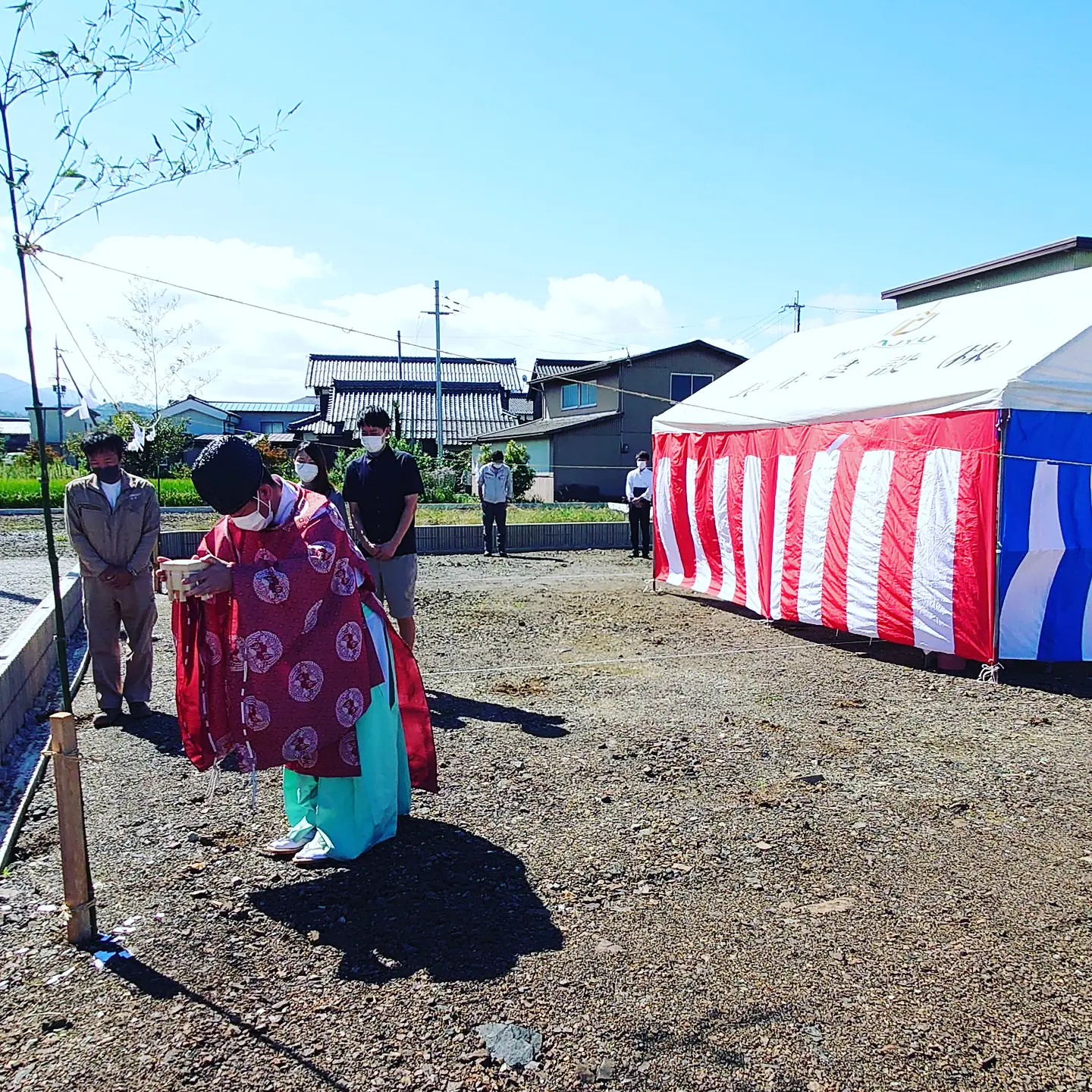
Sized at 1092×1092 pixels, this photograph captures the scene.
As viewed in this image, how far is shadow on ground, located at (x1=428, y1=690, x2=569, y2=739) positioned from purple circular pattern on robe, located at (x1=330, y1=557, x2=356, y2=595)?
2.17m

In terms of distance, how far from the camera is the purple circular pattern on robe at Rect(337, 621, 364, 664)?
3041mm

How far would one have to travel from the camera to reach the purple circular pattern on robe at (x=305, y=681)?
2975mm

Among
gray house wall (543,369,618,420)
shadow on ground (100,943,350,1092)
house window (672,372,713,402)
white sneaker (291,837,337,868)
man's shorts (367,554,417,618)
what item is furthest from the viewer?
house window (672,372,713,402)

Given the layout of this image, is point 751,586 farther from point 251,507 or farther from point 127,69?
point 127,69

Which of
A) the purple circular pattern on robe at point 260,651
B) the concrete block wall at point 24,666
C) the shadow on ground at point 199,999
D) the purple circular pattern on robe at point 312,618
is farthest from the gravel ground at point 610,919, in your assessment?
the purple circular pattern on robe at point 312,618

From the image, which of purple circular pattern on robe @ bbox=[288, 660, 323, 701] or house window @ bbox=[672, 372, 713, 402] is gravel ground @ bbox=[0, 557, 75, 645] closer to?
purple circular pattern on robe @ bbox=[288, 660, 323, 701]

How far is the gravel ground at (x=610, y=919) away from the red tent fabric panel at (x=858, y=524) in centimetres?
137

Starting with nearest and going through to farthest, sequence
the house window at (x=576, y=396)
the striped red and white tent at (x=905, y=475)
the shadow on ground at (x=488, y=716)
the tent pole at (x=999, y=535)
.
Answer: the shadow on ground at (x=488, y=716) → the tent pole at (x=999, y=535) → the striped red and white tent at (x=905, y=475) → the house window at (x=576, y=396)

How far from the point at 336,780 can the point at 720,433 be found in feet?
22.8

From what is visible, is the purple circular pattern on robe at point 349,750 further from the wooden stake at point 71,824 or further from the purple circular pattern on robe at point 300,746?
the wooden stake at point 71,824

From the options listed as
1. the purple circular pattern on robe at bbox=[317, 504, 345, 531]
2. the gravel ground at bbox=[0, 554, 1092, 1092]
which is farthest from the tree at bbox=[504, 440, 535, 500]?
the purple circular pattern on robe at bbox=[317, 504, 345, 531]

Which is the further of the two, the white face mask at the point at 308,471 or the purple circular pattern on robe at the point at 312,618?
the white face mask at the point at 308,471

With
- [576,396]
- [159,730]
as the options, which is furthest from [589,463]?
[159,730]

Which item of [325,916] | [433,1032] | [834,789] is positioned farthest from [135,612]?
[834,789]
